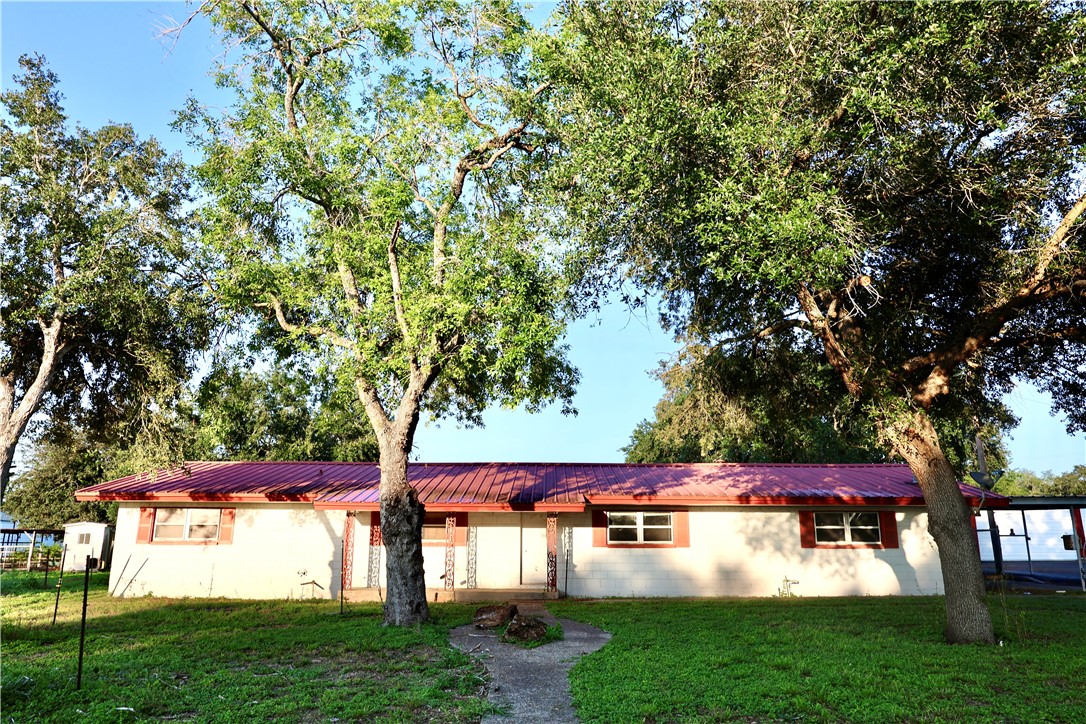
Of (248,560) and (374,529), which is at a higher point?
(374,529)

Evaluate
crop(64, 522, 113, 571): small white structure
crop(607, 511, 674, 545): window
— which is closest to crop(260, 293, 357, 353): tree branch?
crop(607, 511, 674, 545): window

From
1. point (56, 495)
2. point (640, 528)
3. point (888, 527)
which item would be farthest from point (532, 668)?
point (56, 495)

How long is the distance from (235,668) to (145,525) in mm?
11486

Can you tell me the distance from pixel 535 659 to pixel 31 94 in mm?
15486

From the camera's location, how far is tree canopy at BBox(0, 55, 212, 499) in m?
13.0

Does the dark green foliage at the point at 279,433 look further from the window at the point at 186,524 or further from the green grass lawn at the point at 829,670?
the green grass lawn at the point at 829,670

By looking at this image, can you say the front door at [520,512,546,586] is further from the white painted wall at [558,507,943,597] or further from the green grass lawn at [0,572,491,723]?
the green grass lawn at [0,572,491,723]

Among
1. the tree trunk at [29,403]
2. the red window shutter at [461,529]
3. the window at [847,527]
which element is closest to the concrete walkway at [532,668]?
the red window shutter at [461,529]

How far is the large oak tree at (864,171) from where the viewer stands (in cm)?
798

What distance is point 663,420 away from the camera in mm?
30328

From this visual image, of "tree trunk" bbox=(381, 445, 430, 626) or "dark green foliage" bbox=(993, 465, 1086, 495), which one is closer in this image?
"tree trunk" bbox=(381, 445, 430, 626)

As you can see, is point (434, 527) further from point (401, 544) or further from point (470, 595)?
point (401, 544)

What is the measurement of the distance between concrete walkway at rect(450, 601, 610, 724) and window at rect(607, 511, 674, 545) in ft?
16.4

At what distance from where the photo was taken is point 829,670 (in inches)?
314
